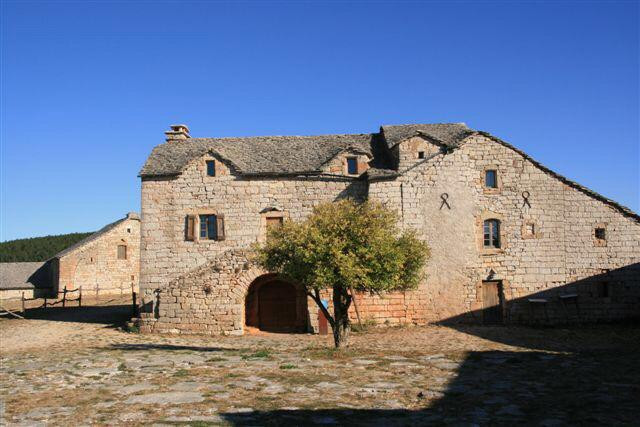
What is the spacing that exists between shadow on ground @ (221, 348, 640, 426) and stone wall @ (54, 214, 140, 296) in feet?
124

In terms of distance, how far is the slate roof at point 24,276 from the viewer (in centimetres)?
5066

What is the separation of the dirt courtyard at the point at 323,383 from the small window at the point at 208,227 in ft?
21.7

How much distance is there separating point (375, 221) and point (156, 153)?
15082 mm

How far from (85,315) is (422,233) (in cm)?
1908

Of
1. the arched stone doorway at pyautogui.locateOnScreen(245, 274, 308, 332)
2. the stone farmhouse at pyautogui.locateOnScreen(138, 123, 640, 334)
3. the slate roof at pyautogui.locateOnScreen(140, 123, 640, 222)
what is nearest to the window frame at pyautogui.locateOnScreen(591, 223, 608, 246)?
the stone farmhouse at pyautogui.locateOnScreen(138, 123, 640, 334)

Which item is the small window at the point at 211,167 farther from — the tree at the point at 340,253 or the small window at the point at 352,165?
the tree at the point at 340,253

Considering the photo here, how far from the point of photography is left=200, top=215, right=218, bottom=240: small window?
24422 millimetres

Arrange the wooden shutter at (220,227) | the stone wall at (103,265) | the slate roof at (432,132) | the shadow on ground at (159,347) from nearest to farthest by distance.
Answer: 1. the shadow on ground at (159,347)
2. the slate roof at (432,132)
3. the wooden shutter at (220,227)
4. the stone wall at (103,265)

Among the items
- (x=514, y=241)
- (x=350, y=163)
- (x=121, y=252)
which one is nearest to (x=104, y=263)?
(x=121, y=252)

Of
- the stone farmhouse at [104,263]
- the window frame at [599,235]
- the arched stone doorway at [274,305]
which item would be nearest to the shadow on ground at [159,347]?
the arched stone doorway at [274,305]

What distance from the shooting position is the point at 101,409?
350 inches

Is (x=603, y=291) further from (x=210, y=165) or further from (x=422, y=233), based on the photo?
(x=210, y=165)

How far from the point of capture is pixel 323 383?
35.0ft

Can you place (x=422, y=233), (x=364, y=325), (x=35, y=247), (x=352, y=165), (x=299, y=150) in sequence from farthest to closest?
(x=35, y=247) < (x=299, y=150) < (x=352, y=165) < (x=422, y=233) < (x=364, y=325)
